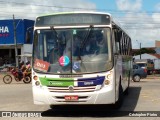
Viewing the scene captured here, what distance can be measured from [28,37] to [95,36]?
222 cm

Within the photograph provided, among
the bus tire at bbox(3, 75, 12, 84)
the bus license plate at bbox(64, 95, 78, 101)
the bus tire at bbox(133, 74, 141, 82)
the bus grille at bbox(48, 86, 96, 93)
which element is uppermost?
the bus grille at bbox(48, 86, 96, 93)

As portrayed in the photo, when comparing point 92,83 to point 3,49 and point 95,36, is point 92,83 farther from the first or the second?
point 3,49

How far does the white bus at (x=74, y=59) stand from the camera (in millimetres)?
11852

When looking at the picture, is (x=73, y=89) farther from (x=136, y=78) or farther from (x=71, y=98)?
(x=136, y=78)

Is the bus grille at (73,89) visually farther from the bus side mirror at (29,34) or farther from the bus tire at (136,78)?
the bus tire at (136,78)

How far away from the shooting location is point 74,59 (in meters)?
12.2

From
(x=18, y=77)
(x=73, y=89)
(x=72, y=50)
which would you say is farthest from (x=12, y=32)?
(x=73, y=89)

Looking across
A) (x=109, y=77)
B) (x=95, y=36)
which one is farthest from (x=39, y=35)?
(x=109, y=77)

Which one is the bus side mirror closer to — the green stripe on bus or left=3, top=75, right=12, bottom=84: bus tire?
the green stripe on bus

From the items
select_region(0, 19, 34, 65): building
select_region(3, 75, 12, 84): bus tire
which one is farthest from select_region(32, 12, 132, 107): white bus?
select_region(0, 19, 34, 65): building

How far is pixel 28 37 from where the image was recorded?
42.9 ft

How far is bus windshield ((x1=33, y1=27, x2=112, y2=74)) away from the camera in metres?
12.1

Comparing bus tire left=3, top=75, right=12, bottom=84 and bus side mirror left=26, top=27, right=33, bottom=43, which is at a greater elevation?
bus side mirror left=26, top=27, right=33, bottom=43

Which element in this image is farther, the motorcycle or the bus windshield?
the motorcycle
